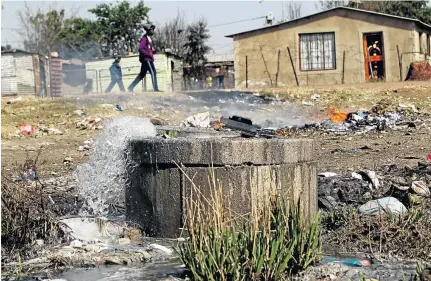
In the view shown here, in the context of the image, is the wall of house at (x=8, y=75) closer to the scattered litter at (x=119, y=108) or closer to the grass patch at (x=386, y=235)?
the scattered litter at (x=119, y=108)

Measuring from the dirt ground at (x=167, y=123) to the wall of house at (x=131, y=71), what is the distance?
10.8m

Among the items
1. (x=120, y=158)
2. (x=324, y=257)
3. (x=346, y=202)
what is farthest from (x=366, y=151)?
(x=324, y=257)

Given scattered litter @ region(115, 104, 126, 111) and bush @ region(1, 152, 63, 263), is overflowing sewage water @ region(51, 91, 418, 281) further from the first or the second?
scattered litter @ region(115, 104, 126, 111)

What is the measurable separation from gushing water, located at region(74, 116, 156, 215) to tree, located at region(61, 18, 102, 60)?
3870 cm

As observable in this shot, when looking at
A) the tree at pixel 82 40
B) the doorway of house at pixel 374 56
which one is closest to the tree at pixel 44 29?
the tree at pixel 82 40

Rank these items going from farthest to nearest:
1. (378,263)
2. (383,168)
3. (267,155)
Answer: (383,168), (267,155), (378,263)

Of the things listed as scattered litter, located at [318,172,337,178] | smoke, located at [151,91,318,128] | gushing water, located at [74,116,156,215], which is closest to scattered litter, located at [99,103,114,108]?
smoke, located at [151,91,318,128]

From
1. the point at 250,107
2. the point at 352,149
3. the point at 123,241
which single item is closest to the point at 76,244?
the point at 123,241

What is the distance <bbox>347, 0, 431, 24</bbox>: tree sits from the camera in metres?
42.3

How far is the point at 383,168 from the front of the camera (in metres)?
9.28

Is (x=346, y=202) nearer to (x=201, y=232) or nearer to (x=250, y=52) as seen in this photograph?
(x=201, y=232)

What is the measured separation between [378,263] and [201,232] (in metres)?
1.60

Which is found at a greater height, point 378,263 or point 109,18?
point 109,18

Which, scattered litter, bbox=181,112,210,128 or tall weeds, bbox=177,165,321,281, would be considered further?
scattered litter, bbox=181,112,210,128
